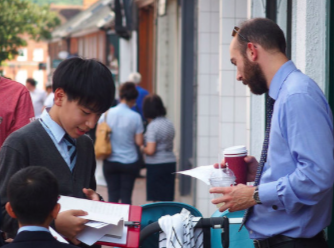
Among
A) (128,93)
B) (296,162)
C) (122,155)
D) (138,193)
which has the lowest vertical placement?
Result: (138,193)

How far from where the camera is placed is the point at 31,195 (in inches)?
102

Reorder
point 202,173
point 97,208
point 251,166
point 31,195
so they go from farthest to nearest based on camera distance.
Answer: point 251,166 < point 202,173 < point 97,208 < point 31,195

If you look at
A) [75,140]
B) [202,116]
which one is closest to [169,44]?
[202,116]

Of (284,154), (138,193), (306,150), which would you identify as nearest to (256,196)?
(284,154)

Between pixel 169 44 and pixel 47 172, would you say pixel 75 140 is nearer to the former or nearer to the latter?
pixel 47 172

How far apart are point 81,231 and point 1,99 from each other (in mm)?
1563

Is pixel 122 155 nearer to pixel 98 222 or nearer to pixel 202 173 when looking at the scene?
pixel 202 173

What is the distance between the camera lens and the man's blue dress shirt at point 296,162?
2.79 meters

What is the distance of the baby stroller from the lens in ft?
11.3

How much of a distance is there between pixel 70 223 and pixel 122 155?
5.75 metres

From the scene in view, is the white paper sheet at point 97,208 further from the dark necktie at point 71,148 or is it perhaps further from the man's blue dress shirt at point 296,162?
the man's blue dress shirt at point 296,162

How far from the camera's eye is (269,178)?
9.84 feet

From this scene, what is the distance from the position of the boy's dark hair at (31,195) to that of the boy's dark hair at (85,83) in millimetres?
416

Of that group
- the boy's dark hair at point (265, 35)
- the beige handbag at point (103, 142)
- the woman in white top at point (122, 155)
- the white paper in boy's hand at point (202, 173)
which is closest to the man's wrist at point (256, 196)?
the white paper in boy's hand at point (202, 173)
